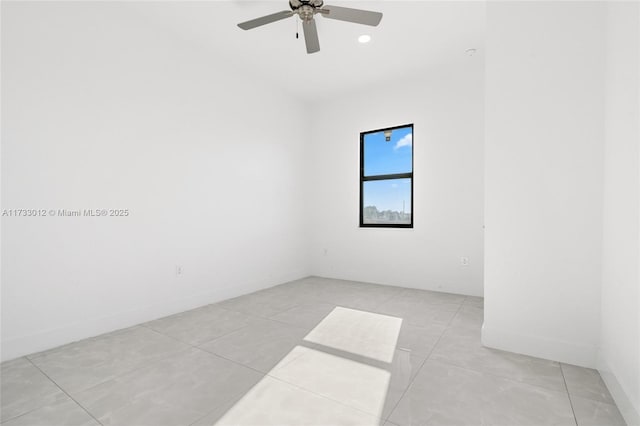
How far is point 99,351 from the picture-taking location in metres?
2.24

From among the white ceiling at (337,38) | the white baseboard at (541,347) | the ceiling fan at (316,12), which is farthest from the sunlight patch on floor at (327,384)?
the white ceiling at (337,38)

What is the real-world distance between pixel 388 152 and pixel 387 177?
399 millimetres

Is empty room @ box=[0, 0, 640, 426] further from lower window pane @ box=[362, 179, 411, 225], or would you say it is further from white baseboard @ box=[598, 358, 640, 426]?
lower window pane @ box=[362, 179, 411, 225]

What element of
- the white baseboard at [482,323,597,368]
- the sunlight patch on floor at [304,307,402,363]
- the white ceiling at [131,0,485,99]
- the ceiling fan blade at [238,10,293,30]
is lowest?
the sunlight patch on floor at [304,307,402,363]

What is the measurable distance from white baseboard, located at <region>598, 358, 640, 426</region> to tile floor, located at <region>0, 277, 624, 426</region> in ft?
0.14

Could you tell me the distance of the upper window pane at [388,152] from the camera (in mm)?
4359

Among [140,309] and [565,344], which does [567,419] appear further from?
[140,309]

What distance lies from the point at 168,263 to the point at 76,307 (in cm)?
82

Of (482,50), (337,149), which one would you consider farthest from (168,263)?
(482,50)

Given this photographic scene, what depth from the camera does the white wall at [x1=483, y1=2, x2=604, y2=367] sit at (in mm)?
1938

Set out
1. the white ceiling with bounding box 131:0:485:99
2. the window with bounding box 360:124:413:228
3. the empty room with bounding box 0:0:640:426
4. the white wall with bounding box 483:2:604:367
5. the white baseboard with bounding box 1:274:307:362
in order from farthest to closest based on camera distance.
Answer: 1. the window with bounding box 360:124:413:228
2. the white ceiling with bounding box 131:0:485:99
3. the white baseboard with bounding box 1:274:307:362
4. the white wall with bounding box 483:2:604:367
5. the empty room with bounding box 0:0:640:426

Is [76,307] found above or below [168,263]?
below

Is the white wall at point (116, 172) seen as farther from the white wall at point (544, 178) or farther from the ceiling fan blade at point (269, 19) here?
the white wall at point (544, 178)

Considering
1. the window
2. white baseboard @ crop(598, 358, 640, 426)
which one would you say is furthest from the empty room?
the window
